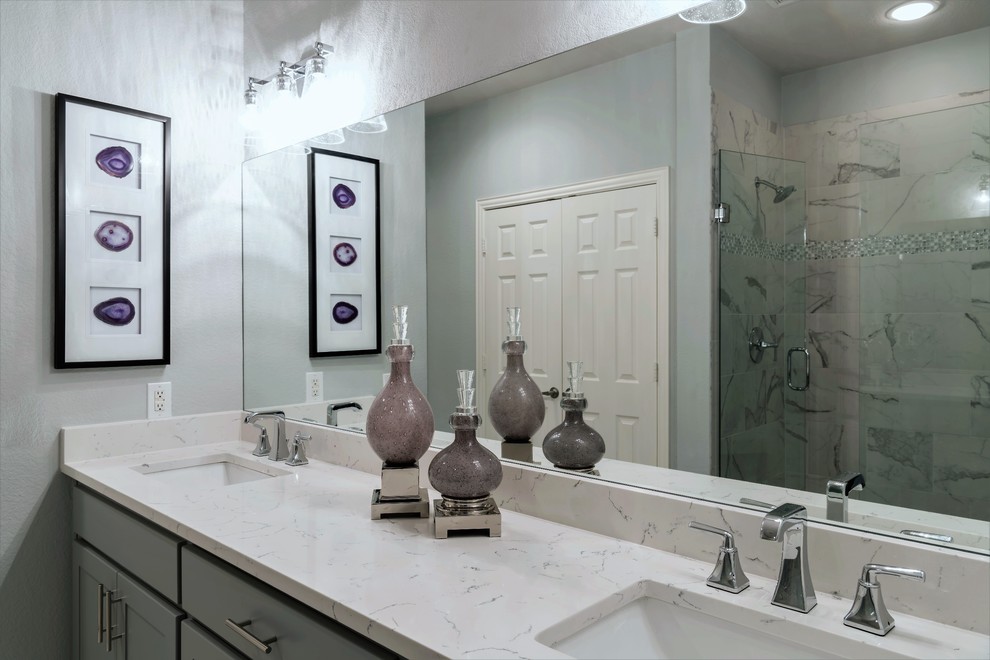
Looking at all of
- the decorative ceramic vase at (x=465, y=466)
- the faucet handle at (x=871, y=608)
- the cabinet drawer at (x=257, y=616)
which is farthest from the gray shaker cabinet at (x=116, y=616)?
the faucet handle at (x=871, y=608)

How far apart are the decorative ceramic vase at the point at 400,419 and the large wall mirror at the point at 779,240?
0.69ft

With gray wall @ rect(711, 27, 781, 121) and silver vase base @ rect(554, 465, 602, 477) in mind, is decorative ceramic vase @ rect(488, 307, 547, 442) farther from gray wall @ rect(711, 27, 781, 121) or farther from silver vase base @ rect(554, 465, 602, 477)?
gray wall @ rect(711, 27, 781, 121)

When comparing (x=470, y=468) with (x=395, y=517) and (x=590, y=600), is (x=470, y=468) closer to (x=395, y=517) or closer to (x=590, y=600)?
(x=395, y=517)

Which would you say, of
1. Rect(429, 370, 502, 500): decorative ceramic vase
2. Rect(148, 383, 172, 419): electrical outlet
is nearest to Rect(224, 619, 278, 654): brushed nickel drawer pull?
Rect(429, 370, 502, 500): decorative ceramic vase

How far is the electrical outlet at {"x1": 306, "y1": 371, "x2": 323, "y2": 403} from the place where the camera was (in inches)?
88.2

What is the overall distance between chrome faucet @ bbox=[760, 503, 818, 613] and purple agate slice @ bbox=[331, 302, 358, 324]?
1.45m

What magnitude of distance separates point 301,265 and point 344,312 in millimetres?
268

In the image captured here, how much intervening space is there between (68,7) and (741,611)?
96.3 inches

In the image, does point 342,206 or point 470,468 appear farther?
point 342,206

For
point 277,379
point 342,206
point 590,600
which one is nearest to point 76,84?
point 342,206

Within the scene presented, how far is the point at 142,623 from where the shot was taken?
5.26 feet

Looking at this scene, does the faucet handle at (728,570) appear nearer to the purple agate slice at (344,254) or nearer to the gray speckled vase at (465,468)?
the gray speckled vase at (465,468)

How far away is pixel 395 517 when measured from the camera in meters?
1.45

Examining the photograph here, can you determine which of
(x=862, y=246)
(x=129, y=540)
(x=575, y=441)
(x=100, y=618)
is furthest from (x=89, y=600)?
(x=862, y=246)
